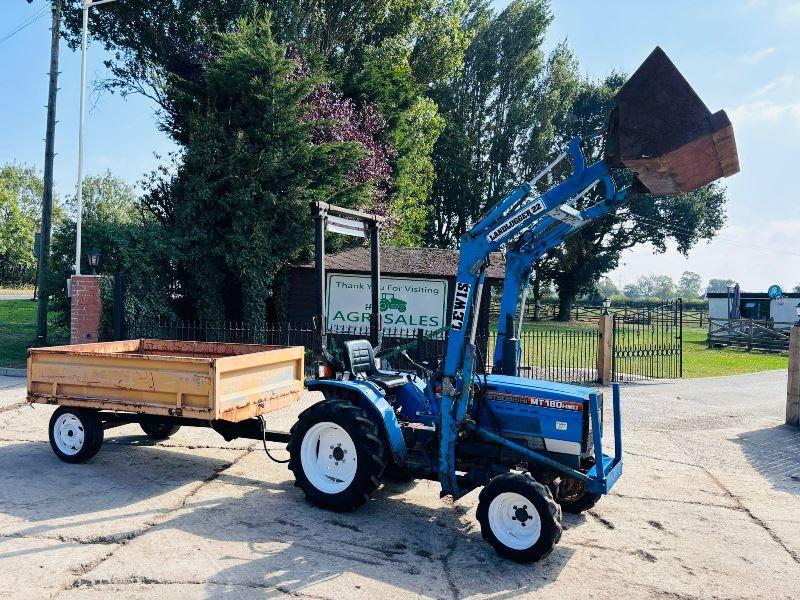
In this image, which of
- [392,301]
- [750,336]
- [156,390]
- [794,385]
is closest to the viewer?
[156,390]

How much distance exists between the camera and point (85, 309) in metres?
14.6

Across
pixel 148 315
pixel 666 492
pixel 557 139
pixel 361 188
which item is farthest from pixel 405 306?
pixel 557 139

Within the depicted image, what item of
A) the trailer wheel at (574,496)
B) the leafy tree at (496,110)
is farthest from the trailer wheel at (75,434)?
the leafy tree at (496,110)

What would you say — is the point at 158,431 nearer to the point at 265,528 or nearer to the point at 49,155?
the point at 265,528

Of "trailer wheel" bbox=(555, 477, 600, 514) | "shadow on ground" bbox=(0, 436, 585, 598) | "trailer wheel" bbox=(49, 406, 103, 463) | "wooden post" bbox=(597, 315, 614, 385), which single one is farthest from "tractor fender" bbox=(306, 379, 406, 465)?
"wooden post" bbox=(597, 315, 614, 385)

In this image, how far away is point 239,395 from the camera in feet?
22.6

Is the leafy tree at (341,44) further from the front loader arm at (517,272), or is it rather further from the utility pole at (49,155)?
the front loader arm at (517,272)

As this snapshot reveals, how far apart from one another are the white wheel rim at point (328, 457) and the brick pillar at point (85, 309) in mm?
10032

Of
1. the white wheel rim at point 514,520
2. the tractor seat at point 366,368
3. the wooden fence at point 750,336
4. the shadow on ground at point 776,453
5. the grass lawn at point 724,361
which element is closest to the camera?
the white wheel rim at point 514,520

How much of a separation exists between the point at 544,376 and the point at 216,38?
13.1 m

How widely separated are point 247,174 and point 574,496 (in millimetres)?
12165

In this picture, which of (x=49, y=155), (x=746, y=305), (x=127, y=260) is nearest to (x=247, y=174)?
(x=127, y=260)

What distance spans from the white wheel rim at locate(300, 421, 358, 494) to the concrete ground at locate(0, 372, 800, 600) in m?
0.29

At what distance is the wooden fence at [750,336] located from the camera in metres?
27.0
